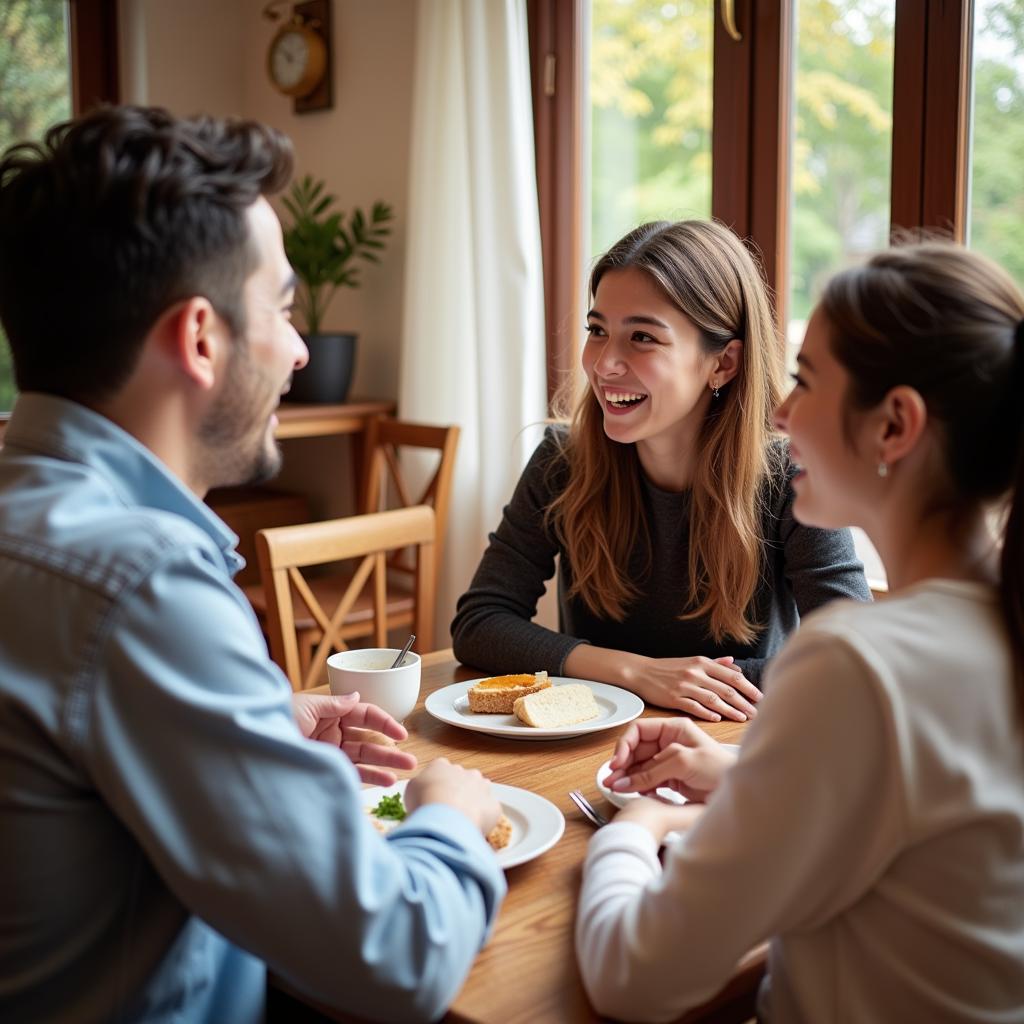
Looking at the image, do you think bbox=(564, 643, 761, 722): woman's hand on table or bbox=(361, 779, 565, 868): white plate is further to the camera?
bbox=(564, 643, 761, 722): woman's hand on table

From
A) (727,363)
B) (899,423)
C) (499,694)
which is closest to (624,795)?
(499,694)

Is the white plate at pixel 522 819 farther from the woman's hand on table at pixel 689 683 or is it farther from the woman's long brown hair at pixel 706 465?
the woman's long brown hair at pixel 706 465

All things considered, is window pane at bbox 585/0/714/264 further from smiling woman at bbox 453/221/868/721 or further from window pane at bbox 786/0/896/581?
smiling woman at bbox 453/221/868/721

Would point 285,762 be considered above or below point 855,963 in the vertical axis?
above

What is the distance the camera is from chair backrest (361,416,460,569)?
3205 millimetres

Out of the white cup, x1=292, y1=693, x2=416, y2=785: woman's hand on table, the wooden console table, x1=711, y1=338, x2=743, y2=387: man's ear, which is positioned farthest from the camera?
the wooden console table

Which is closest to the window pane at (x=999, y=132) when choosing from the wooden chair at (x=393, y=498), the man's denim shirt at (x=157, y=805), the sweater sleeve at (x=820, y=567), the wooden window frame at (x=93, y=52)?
the sweater sleeve at (x=820, y=567)

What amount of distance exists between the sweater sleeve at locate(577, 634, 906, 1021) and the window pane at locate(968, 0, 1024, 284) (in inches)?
73.2

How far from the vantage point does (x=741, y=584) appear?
183 centimetres

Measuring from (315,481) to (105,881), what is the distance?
10.5ft

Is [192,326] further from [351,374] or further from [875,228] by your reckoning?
[351,374]

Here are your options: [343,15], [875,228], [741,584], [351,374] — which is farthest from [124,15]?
[741,584]

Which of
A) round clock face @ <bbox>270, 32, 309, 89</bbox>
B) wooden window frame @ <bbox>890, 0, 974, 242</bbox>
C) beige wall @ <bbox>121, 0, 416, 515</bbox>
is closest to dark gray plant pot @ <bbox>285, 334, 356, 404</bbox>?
beige wall @ <bbox>121, 0, 416, 515</bbox>

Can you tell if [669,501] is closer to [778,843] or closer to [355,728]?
[355,728]
